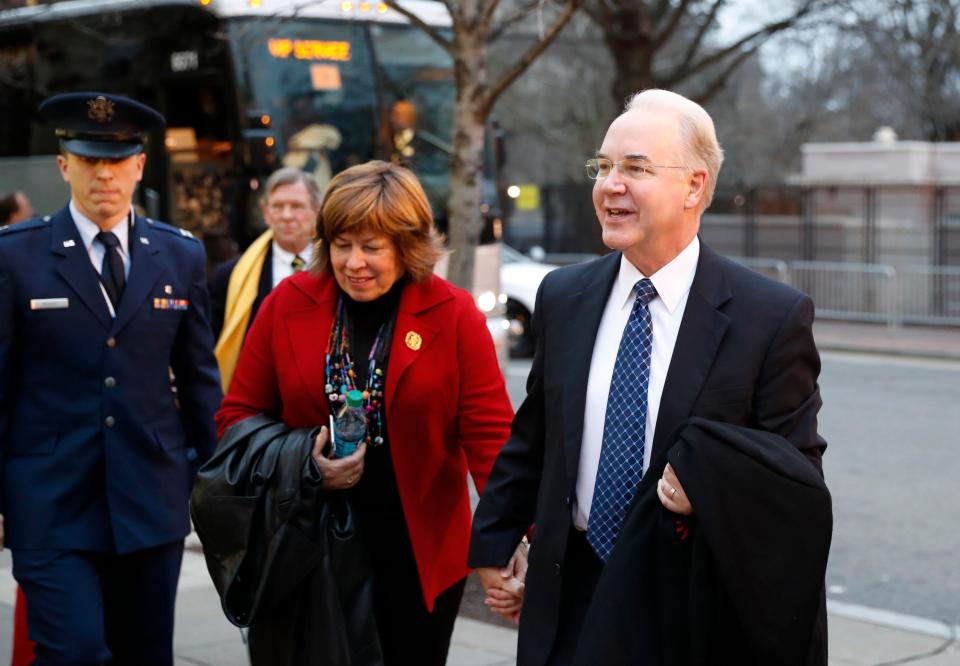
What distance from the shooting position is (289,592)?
11.5 feet

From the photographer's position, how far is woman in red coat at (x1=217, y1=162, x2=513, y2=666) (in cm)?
378

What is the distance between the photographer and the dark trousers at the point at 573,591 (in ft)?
10.2

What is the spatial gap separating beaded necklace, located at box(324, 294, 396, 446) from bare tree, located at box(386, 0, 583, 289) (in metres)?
3.54

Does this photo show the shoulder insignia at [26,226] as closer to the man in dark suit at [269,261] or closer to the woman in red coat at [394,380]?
the woman in red coat at [394,380]

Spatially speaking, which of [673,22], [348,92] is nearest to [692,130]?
[348,92]

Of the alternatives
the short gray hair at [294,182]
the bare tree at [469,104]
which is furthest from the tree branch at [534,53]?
the short gray hair at [294,182]

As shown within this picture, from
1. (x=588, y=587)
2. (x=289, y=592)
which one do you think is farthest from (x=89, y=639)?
(x=588, y=587)

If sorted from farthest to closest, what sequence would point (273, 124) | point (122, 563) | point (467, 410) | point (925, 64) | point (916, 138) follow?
point (916, 138) → point (925, 64) → point (273, 124) → point (122, 563) → point (467, 410)

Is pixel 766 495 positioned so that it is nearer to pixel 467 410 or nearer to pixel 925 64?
pixel 467 410

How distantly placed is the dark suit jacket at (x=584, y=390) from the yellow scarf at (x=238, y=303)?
277cm

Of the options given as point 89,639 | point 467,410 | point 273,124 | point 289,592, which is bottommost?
point 89,639

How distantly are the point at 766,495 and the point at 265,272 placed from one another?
12.5 ft

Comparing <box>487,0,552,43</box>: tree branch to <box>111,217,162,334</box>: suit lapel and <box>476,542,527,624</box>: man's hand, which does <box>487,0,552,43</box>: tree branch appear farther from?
<box>476,542,527,624</box>: man's hand

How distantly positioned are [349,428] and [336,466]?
0.10 meters
